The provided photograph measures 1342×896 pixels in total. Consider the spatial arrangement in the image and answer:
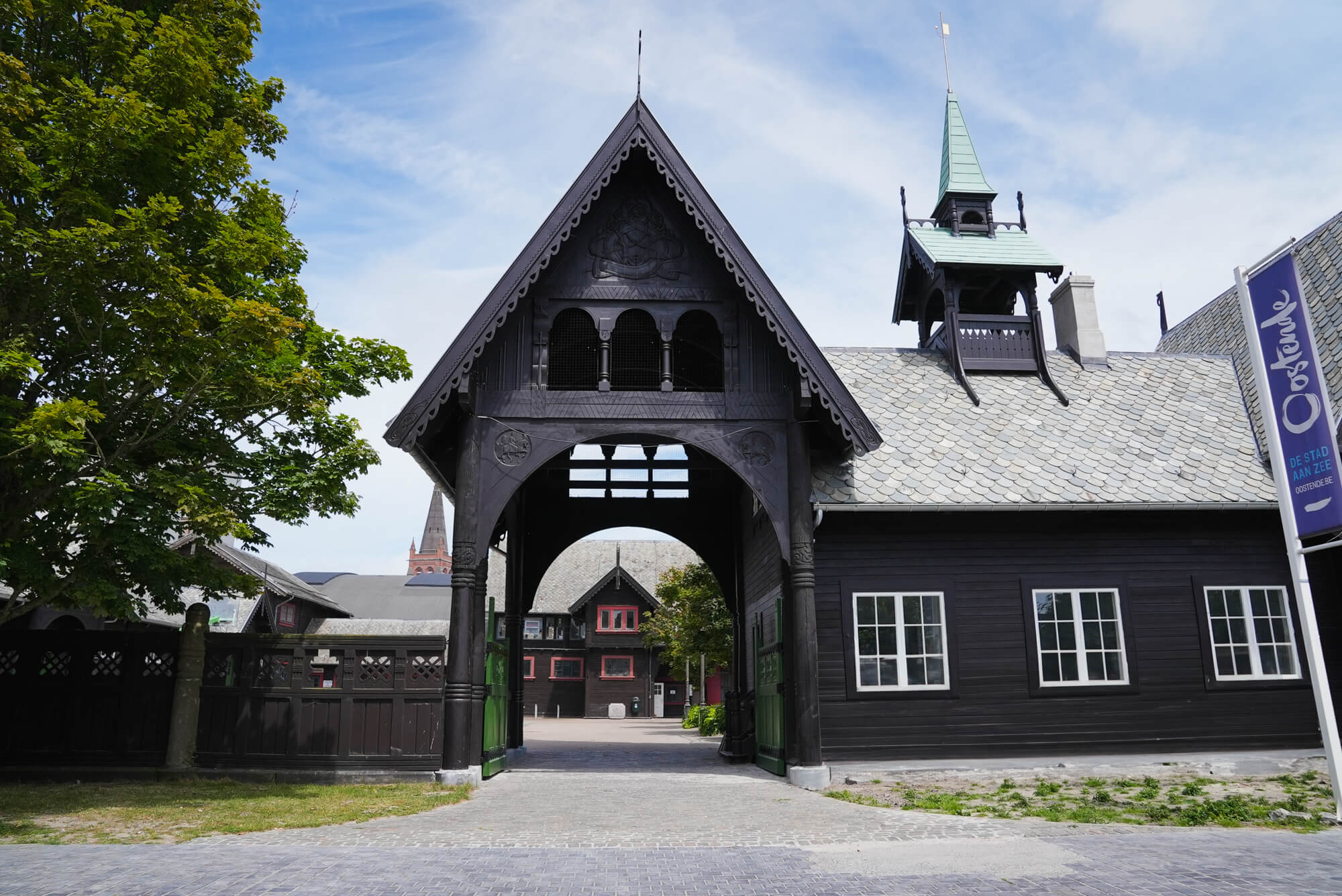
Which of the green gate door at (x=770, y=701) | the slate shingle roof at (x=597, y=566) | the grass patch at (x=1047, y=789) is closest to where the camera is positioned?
the grass patch at (x=1047, y=789)

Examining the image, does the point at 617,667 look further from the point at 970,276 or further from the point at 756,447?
the point at 756,447

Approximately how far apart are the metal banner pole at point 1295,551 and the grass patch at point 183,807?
9751 mm

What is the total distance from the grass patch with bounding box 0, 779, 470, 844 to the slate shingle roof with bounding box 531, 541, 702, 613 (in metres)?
43.6

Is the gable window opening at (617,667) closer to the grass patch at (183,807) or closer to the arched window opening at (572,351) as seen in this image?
the arched window opening at (572,351)

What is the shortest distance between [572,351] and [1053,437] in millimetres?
9129

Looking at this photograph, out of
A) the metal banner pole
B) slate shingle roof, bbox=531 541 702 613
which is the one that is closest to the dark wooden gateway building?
the metal banner pole

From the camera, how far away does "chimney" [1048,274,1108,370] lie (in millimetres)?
21281

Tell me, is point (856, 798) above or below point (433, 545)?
below

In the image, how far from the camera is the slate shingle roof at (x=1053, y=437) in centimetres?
1598

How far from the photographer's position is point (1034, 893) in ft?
22.9

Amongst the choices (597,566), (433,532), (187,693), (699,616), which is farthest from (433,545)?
(187,693)

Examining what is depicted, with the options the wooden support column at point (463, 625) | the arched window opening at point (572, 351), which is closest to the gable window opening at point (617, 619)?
the arched window opening at point (572, 351)

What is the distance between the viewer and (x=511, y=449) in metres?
14.9

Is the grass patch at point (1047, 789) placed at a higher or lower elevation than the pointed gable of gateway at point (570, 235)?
lower
